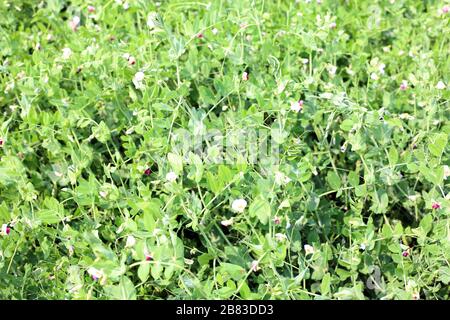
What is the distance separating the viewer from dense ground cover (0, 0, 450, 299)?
192 centimetres

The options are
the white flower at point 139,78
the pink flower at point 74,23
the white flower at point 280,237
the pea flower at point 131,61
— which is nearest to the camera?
the white flower at point 280,237

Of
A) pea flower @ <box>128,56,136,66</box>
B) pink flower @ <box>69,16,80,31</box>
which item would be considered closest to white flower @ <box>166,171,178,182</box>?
pea flower @ <box>128,56,136,66</box>

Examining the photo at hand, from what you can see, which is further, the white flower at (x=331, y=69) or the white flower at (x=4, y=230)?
the white flower at (x=331, y=69)

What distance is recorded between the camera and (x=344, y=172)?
2.37 metres

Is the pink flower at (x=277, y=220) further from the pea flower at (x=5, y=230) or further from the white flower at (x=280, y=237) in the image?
the pea flower at (x=5, y=230)

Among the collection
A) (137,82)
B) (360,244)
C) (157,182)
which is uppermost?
(137,82)

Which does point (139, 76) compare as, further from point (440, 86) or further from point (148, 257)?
point (440, 86)

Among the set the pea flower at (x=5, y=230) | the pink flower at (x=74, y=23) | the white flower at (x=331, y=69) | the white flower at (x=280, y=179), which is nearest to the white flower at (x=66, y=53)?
the pink flower at (x=74, y=23)

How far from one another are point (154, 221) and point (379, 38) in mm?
1487

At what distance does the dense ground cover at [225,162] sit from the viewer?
6.29 feet

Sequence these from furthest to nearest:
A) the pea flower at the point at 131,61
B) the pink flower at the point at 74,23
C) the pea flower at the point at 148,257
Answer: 1. the pink flower at the point at 74,23
2. the pea flower at the point at 131,61
3. the pea flower at the point at 148,257

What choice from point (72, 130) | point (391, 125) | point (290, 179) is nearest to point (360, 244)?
point (290, 179)

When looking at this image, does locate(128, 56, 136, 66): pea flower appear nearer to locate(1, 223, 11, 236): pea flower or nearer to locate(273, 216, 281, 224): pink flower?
locate(1, 223, 11, 236): pea flower

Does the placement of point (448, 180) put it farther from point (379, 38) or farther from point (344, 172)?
point (379, 38)
